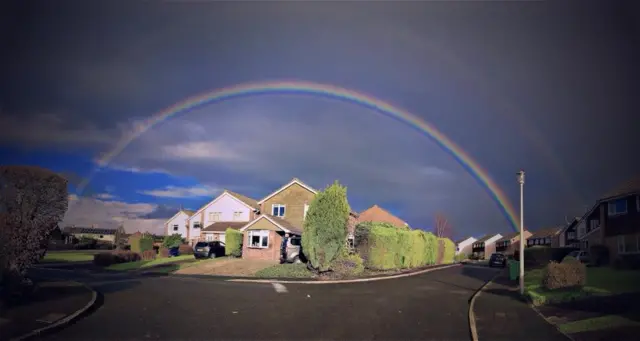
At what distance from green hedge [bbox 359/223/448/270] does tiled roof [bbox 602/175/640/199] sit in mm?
17465

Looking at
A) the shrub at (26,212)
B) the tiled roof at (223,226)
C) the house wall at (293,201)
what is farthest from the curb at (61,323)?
the tiled roof at (223,226)

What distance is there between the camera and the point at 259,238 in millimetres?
41562

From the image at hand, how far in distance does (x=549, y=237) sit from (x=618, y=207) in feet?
209

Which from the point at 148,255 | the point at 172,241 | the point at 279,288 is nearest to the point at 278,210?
the point at 148,255

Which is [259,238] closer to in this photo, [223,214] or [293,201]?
[293,201]

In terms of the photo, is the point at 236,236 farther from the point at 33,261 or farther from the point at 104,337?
the point at 104,337

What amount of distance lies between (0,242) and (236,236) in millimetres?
29794

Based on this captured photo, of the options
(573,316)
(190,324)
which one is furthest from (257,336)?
(573,316)

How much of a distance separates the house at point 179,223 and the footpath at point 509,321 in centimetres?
6819

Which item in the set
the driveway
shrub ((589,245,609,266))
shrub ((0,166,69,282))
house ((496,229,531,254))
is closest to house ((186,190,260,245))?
the driveway

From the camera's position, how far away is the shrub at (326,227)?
94.1 ft

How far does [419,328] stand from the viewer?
42.4ft

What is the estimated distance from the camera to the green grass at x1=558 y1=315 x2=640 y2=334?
12.3m

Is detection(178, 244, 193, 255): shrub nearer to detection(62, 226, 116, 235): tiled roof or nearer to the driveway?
the driveway
